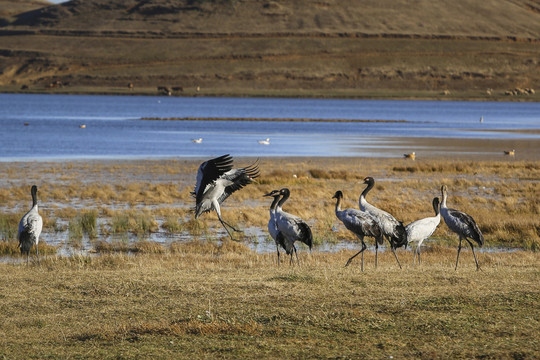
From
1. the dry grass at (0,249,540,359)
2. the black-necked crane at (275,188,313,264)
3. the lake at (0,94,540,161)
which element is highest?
the lake at (0,94,540,161)

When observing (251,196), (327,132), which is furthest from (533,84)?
(251,196)

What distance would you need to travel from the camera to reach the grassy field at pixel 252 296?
9.35 metres

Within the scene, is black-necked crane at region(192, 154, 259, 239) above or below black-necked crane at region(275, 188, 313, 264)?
above

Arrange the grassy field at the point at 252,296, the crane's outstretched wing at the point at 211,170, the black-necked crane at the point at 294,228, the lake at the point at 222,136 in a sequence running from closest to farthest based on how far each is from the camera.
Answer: the grassy field at the point at 252,296, the black-necked crane at the point at 294,228, the crane's outstretched wing at the point at 211,170, the lake at the point at 222,136

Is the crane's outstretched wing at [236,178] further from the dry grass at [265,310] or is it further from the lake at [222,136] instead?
the lake at [222,136]

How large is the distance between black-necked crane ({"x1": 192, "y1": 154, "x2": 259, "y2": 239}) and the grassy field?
1116 millimetres

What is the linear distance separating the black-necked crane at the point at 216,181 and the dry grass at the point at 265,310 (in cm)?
170

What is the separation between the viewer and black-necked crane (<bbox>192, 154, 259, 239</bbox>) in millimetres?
16203

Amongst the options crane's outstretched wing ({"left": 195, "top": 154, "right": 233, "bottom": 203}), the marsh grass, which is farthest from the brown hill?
crane's outstretched wing ({"left": 195, "top": 154, "right": 233, "bottom": 203})

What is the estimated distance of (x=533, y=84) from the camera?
177 m

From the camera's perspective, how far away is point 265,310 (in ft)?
36.4

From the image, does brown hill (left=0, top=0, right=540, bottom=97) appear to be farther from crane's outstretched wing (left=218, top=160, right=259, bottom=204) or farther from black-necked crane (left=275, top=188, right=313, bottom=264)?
black-necked crane (left=275, top=188, right=313, bottom=264)

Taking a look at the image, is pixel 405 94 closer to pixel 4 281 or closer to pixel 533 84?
pixel 533 84

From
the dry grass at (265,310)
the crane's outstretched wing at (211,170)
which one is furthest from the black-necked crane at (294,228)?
the crane's outstretched wing at (211,170)
